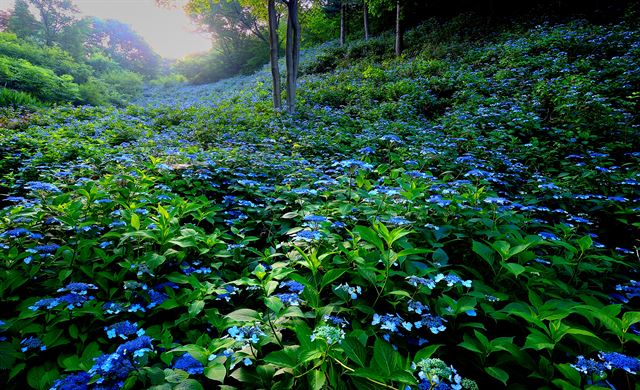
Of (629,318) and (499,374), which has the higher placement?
(629,318)

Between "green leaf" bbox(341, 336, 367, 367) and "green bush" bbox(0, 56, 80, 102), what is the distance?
55.4ft

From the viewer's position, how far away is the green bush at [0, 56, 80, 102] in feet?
39.5

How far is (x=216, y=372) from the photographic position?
129 centimetres

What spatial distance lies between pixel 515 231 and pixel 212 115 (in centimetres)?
905

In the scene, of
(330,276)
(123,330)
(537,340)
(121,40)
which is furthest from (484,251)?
(121,40)

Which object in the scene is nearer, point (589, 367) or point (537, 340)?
point (589, 367)

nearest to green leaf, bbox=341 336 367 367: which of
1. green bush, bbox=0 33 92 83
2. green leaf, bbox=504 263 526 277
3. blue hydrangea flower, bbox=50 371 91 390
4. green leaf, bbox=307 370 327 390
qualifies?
green leaf, bbox=307 370 327 390

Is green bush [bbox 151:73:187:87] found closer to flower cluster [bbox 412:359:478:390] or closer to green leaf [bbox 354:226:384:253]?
green leaf [bbox 354:226:384:253]

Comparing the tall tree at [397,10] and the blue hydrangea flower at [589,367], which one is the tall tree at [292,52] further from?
the blue hydrangea flower at [589,367]

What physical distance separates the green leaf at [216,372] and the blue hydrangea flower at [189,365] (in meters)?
0.05

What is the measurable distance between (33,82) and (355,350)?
17.8 m

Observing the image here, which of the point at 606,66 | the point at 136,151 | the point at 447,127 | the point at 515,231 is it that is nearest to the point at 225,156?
the point at 136,151

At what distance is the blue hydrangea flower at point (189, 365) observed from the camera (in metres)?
1.33

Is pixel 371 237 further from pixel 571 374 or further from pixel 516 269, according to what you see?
pixel 571 374
